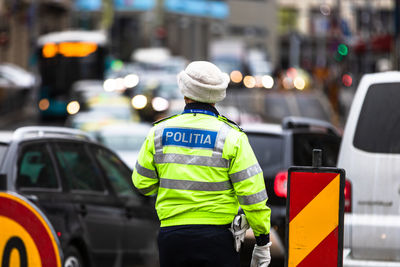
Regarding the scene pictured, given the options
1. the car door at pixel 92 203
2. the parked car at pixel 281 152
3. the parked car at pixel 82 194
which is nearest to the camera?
the parked car at pixel 82 194

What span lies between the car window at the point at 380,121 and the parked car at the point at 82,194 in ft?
7.11

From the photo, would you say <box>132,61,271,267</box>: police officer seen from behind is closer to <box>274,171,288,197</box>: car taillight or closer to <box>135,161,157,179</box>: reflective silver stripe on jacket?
<box>135,161,157,179</box>: reflective silver stripe on jacket

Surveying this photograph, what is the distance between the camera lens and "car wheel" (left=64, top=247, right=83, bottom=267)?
7852 mm

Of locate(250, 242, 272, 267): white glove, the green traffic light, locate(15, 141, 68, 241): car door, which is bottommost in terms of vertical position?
the green traffic light

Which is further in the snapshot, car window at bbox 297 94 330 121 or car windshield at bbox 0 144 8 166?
car window at bbox 297 94 330 121

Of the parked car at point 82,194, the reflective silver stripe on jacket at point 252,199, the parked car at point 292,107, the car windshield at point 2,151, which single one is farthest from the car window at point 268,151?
the parked car at point 292,107

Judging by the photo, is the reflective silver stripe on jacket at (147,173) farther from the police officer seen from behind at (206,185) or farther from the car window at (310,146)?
the car window at (310,146)

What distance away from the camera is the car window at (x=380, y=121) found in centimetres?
731

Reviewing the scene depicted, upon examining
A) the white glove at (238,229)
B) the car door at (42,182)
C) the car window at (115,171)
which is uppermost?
the white glove at (238,229)

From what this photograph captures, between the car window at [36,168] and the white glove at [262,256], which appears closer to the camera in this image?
the white glove at [262,256]

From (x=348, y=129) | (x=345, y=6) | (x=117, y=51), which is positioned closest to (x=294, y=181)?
(x=348, y=129)

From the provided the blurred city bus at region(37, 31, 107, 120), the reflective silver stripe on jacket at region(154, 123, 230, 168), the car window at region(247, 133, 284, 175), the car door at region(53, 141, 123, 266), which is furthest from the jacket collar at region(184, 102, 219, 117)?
the blurred city bus at region(37, 31, 107, 120)

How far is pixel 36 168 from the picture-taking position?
7941 millimetres

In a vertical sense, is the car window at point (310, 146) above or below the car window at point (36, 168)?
below
